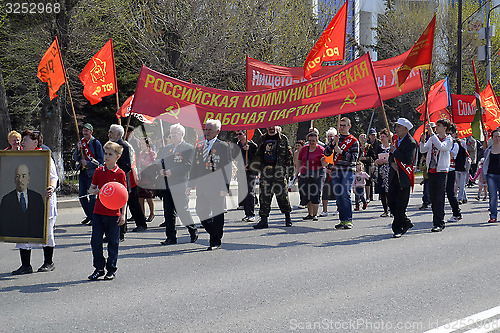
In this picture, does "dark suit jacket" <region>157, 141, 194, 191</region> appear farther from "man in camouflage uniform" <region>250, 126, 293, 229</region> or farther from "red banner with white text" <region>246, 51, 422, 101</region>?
"red banner with white text" <region>246, 51, 422, 101</region>

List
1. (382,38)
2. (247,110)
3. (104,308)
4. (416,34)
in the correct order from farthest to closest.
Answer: (382,38), (416,34), (247,110), (104,308)

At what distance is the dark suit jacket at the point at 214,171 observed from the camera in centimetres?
887

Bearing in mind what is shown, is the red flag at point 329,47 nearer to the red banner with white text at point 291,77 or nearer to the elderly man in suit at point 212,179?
the red banner with white text at point 291,77

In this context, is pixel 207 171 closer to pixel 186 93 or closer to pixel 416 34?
pixel 186 93

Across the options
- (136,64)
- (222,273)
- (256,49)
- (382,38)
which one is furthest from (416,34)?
(222,273)

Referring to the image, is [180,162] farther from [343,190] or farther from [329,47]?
[329,47]

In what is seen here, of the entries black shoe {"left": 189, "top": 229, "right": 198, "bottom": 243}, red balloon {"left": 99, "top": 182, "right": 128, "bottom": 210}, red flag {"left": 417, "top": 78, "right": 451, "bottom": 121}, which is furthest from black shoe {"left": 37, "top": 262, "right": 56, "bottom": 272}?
red flag {"left": 417, "top": 78, "right": 451, "bottom": 121}

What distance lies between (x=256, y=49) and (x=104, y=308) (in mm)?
20818

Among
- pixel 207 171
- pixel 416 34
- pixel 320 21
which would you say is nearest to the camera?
pixel 207 171

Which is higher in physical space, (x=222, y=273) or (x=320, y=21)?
(x=320, y=21)

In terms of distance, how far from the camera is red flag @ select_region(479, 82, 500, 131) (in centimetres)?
Result: 1559

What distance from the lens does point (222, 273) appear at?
285 inches

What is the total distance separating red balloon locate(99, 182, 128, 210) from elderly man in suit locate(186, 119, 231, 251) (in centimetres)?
203

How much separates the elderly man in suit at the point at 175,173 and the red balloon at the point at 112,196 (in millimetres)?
2020
